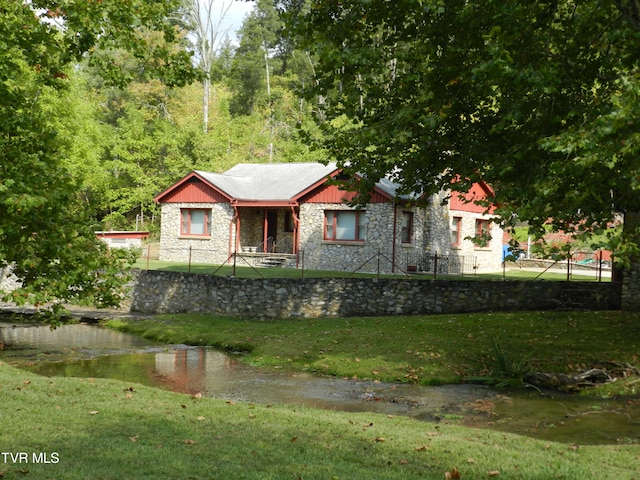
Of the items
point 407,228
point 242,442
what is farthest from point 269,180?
point 242,442

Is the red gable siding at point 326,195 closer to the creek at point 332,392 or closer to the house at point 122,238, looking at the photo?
the house at point 122,238

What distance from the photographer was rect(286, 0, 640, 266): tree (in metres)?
12.6

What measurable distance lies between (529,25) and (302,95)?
4.85m

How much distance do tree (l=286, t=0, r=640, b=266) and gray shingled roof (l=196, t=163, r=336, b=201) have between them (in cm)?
2050

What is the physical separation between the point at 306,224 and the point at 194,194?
25.6 feet

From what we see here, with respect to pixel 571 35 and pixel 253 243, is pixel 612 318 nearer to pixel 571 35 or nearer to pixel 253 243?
pixel 571 35

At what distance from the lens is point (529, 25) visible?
1366 centimetres

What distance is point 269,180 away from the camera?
41094 mm

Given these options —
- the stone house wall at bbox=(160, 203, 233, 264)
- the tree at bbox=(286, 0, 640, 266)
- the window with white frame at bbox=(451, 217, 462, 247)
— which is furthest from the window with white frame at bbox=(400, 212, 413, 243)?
the tree at bbox=(286, 0, 640, 266)

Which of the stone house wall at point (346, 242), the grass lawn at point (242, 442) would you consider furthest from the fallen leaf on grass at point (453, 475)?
the stone house wall at point (346, 242)

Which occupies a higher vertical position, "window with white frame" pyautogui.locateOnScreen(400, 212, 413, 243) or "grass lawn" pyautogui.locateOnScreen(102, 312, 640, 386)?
"window with white frame" pyautogui.locateOnScreen(400, 212, 413, 243)

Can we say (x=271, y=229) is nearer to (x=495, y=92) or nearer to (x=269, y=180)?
(x=269, y=180)

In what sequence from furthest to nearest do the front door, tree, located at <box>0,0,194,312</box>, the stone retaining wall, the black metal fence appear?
1. the front door
2. the black metal fence
3. the stone retaining wall
4. tree, located at <box>0,0,194,312</box>

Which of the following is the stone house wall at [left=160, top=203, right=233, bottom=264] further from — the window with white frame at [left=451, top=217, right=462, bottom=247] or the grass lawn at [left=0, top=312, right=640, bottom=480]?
the grass lawn at [left=0, top=312, right=640, bottom=480]
